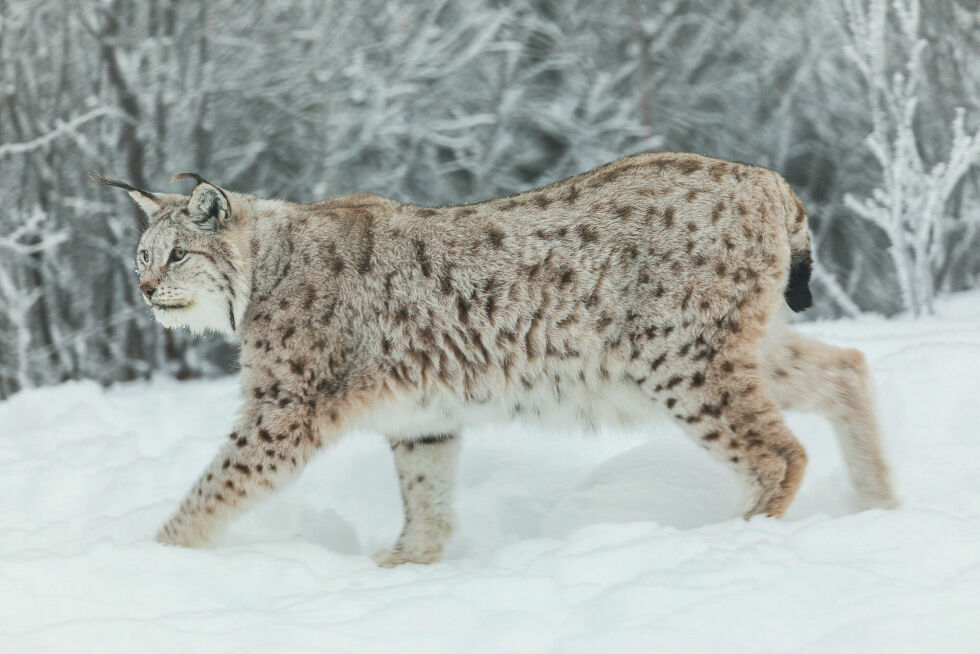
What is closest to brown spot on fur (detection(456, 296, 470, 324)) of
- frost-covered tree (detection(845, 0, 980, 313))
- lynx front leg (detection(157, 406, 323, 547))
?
lynx front leg (detection(157, 406, 323, 547))

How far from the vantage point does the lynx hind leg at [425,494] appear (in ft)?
13.1

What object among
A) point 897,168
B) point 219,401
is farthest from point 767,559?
point 897,168

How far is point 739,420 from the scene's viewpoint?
355 cm

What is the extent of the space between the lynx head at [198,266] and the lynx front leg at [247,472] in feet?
1.56

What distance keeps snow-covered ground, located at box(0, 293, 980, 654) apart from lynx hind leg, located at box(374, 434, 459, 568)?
124 mm

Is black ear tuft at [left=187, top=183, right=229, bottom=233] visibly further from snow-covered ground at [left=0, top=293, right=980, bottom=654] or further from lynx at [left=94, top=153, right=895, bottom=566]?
snow-covered ground at [left=0, top=293, right=980, bottom=654]

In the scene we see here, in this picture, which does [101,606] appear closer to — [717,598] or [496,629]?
[496,629]

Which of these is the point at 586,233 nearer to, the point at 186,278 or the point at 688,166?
the point at 688,166

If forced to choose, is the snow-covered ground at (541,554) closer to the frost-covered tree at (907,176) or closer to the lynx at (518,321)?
the lynx at (518,321)

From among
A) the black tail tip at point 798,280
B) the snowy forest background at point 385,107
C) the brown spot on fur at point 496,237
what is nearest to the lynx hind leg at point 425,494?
the brown spot on fur at point 496,237

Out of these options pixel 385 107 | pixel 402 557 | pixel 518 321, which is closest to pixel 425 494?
pixel 402 557

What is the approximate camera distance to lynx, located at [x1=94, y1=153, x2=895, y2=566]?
355 cm

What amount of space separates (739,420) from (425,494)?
1.24 metres

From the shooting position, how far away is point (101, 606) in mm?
2861
